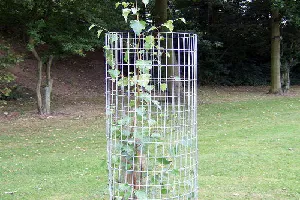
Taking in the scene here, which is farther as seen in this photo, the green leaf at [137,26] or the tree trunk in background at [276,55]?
the tree trunk in background at [276,55]

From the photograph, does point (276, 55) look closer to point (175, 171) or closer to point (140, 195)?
point (175, 171)

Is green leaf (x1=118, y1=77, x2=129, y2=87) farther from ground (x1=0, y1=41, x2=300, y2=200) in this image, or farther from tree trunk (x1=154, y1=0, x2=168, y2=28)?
tree trunk (x1=154, y1=0, x2=168, y2=28)

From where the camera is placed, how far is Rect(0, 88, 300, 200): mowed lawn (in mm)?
4887

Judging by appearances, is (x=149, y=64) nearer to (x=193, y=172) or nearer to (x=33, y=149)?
(x=193, y=172)

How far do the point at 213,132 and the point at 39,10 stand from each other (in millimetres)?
6143

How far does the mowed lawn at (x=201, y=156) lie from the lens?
4887 millimetres

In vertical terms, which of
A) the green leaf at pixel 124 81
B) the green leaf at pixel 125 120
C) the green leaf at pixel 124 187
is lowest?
the green leaf at pixel 124 187

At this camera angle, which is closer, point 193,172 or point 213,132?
point 193,172

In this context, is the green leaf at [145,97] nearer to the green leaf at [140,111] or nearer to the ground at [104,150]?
the green leaf at [140,111]

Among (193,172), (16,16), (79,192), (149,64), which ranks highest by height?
(16,16)

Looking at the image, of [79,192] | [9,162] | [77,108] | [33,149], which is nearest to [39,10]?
[77,108]

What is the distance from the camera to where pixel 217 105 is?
13.6 metres

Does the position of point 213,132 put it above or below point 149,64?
below

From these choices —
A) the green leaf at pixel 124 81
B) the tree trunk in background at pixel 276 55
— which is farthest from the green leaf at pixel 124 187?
the tree trunk in background at pixel 276 55
